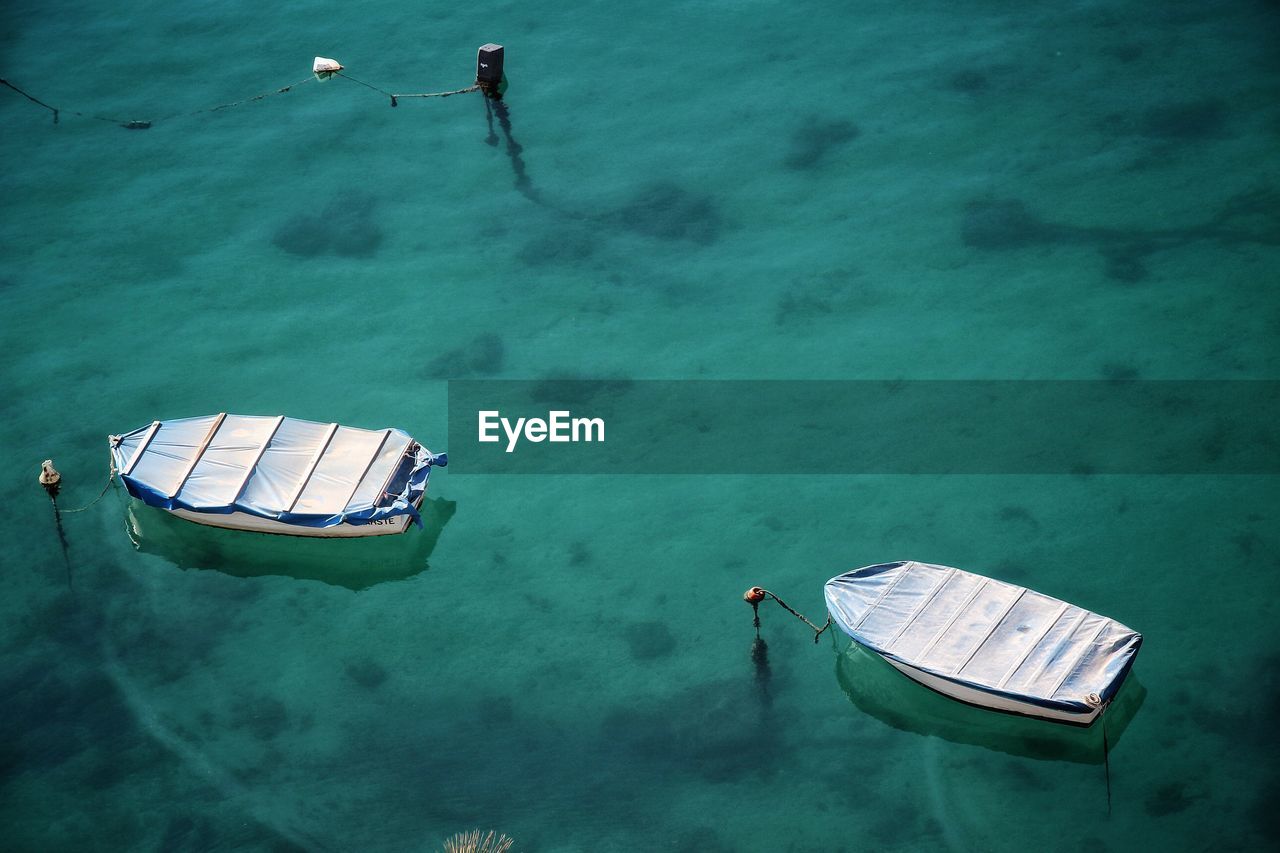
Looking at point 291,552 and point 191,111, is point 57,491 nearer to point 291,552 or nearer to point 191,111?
point 291,552

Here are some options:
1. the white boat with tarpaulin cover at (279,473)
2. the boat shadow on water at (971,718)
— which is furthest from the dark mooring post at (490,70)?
the boat shadow on water at (971,718)

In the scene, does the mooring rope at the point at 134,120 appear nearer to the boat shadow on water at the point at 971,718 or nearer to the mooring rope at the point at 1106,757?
the boat shadow on water at the point at 971,718

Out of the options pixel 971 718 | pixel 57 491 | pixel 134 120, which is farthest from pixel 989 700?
pixel 134 120

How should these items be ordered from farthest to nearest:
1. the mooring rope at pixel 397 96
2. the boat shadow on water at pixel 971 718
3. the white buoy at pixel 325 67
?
the mooring rope at pixel 397 96, the white buoy at pixel 325 67, the boat shadow on water at pixel 971 718

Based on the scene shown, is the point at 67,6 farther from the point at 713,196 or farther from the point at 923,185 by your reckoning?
the point at 923,185

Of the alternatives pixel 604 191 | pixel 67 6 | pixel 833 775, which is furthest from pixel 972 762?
pixel 67 6

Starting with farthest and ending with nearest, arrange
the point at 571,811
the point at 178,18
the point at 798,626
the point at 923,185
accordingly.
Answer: the point at 178,18 < the point at 923,185 < the point at 798,626 < the point at 571,811
